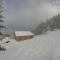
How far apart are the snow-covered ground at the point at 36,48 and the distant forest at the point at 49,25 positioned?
5 cm

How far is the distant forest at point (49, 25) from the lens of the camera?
138 cm

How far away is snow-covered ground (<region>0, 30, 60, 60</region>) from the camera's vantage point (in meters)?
1.07

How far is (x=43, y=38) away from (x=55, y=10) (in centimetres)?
37

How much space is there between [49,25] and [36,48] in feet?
1.18

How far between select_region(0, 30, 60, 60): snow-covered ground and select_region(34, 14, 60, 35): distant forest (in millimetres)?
51

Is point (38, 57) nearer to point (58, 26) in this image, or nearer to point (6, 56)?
point (6, 56)

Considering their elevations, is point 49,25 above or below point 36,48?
above

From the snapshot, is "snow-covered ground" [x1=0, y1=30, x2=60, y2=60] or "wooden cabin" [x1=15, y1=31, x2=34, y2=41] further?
"wooden cabin" [x1=15, y1=31, x2=34, y2=41]

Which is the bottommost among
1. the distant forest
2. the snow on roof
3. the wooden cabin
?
the wooden cabin

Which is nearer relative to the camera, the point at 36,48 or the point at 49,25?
the point at 36,48

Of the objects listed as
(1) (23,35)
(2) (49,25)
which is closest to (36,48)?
(1) (23,35)

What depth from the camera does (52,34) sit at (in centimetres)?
138

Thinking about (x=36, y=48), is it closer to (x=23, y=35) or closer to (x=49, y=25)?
(x=23, y=35)

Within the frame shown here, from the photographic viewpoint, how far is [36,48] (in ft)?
3.87
